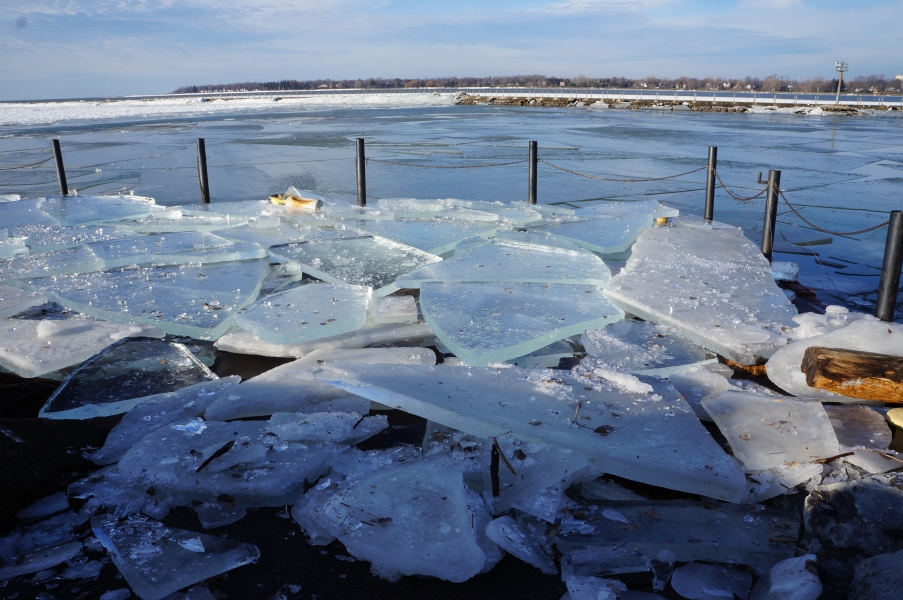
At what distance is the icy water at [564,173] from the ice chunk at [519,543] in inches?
170

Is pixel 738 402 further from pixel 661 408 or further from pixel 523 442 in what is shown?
pixel 523 442

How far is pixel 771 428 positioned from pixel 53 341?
154 inches

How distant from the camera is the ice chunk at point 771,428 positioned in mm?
2547

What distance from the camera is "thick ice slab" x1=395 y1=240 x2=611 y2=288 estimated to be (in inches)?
184

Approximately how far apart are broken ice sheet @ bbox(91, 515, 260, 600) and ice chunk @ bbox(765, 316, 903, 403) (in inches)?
109

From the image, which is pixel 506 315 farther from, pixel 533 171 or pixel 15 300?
pixel 533 171

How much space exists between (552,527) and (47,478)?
1895 mm

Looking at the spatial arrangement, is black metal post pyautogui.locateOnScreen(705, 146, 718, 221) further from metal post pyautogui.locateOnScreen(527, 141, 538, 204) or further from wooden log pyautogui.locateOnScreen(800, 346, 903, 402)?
wooden log pyautogui.locateOnScreen(800, 346, 903, 402)

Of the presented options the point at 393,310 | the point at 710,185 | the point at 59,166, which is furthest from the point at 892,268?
the point at 59,166

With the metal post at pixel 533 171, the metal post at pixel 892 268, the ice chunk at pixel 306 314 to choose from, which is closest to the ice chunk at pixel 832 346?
the metal post at pixel 892 268

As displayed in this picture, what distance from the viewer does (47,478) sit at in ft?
7.77

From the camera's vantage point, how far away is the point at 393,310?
4266mm

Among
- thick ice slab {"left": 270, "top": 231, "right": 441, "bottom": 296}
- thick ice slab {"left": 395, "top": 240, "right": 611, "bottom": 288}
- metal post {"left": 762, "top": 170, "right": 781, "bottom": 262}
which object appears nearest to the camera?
thick ice slab {"left": 395, "top": 240, "right": 611, "bottom": 288}

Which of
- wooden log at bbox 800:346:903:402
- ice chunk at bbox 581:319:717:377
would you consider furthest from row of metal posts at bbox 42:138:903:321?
ice chunk at bbox 581:319:717:377
